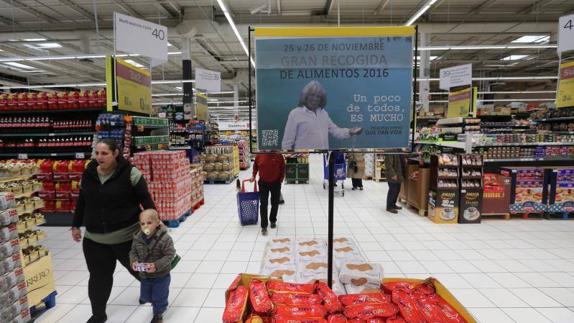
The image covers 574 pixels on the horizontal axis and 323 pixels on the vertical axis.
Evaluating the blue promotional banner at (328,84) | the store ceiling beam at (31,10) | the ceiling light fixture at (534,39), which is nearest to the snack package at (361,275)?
the blue promotional banner at (328,84)

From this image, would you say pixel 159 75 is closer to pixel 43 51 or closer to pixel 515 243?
pixel 43 51

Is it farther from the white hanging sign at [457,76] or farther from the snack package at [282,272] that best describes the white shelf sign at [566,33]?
the snack package at [282,272]

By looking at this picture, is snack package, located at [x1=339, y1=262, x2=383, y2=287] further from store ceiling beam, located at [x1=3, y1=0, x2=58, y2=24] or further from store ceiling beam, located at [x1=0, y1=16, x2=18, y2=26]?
store ceiling beam, located at [x1=0, y1=16, x2=18, y2=26]

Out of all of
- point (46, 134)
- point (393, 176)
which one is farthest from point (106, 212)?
point (393, 176)

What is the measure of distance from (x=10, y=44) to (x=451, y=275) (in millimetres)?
18500

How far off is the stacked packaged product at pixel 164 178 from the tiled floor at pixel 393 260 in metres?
0.43

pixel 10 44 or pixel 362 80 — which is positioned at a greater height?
pixel 10 44

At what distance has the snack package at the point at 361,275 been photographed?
2.74 m

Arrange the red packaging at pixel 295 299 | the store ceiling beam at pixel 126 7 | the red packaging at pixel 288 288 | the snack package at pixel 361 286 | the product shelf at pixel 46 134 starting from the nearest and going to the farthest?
the red packaging at pixel 295 299 → the red packaging at pixel 288 288 → the snack package at pixel 361 286 → the product shelf at pixel 46 134 → the store ceiling beam at pixel 126 7

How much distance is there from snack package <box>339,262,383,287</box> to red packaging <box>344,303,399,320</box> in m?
0.83

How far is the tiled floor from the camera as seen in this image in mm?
2887

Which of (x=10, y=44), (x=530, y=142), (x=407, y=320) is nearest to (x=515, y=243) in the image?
(x=530, y=142)

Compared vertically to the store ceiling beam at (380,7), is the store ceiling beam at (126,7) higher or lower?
lower

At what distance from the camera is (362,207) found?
673 cm
